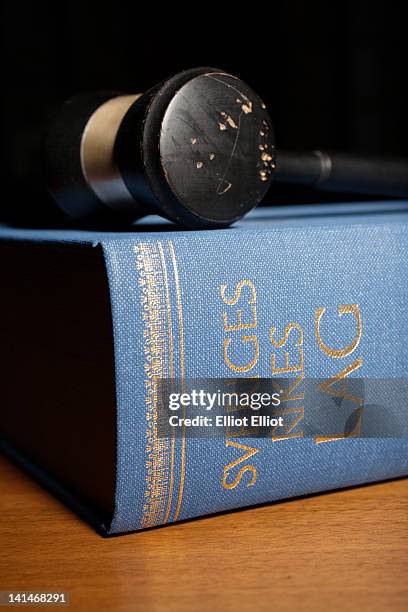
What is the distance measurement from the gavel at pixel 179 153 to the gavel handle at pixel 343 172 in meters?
0.11

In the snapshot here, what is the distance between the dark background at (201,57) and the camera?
158cm

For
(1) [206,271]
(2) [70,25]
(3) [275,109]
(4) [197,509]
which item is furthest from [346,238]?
(2) [70,25]

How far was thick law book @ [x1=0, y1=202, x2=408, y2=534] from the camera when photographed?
2.13 feet

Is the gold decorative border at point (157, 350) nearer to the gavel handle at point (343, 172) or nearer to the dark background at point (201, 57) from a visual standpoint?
the gavel handle at point (343, 172)

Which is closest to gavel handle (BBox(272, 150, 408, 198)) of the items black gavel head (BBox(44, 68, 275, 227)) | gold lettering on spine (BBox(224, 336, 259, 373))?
black gavel head (BBox(44, 68, 275, 227))

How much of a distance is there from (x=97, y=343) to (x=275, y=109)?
1.11 m

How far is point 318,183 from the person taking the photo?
0.90 metres

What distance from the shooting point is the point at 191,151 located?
71cm

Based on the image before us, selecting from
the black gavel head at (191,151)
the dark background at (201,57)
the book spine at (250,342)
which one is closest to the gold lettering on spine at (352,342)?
the book spine at (250,342)

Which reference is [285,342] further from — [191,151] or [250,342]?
[191,151]

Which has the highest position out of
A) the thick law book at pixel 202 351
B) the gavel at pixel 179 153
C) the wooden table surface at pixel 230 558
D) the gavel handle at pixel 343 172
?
the gavel at pixel 179 153

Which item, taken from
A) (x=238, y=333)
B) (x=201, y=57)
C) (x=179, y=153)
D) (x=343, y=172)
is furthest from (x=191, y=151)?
(x=201, y=57)

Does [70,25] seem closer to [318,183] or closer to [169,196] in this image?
[318,183]

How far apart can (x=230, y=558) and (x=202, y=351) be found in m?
0.15
